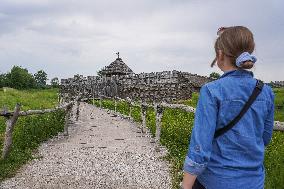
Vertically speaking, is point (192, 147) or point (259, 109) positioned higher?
point (259, 109)

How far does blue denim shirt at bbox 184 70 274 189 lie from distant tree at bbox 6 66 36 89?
84555 millimetres

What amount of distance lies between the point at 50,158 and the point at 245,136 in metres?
8.31

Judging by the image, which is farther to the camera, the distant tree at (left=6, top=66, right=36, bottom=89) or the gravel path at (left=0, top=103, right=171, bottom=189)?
the distant tree at (left=6, top=66, right=36, bottom=89)

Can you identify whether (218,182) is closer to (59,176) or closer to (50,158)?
(59,176)

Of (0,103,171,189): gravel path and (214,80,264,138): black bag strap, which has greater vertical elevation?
(214,80,264,138): black bag strap

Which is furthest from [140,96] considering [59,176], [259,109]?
[259,109]

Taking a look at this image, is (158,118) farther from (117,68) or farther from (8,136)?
(117,68)

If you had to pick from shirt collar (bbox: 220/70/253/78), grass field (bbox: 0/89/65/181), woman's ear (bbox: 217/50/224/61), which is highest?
woman's ear (bbox: 217/50/224/61)

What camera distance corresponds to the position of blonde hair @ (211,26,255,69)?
9.40ft

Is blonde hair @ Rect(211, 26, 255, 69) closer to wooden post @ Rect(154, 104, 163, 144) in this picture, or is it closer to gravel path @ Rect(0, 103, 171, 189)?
gravel path @ Rect(0, 103, 171, 189)

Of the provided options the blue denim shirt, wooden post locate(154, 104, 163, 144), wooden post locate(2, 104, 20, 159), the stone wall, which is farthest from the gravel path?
the stone wall

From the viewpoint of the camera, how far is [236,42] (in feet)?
9.41

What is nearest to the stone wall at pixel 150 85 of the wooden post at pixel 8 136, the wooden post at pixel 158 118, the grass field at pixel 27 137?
the grass field at pixel 27 137

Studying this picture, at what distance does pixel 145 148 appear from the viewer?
12.3m
